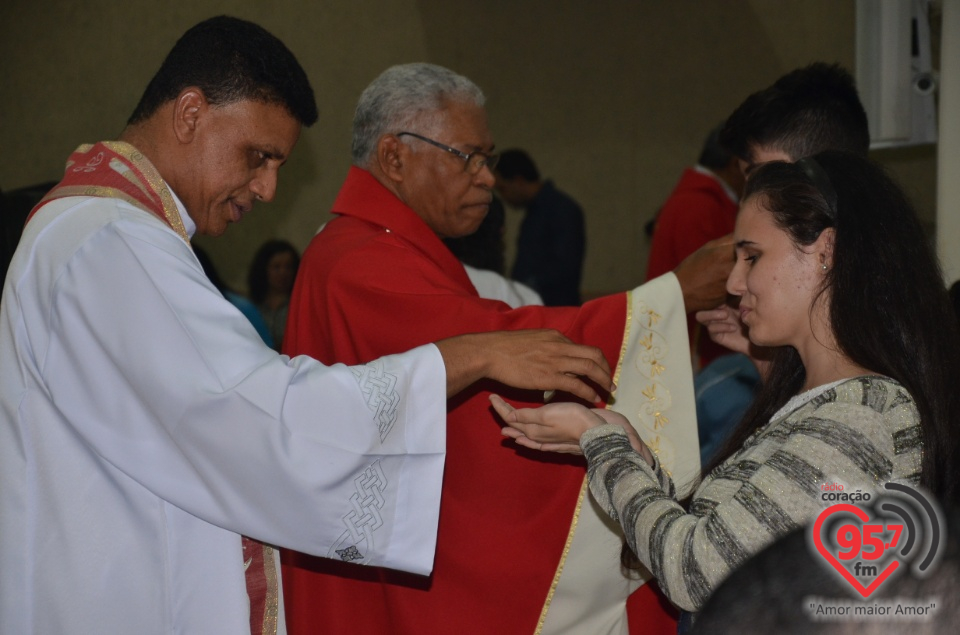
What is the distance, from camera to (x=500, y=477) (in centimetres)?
214

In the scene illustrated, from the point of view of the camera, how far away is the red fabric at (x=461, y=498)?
2.11 meters

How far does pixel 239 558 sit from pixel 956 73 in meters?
2.68

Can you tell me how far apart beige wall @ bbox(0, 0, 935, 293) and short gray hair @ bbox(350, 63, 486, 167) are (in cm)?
405

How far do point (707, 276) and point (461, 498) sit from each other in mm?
708

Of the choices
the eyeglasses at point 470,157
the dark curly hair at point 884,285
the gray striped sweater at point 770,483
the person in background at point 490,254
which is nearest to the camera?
the gray striped sweater at point 770,483

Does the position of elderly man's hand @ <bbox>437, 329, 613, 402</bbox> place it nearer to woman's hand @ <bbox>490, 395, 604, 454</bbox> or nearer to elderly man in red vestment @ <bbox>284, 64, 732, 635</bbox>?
woman's hand @ <bbox>490, 395, 604, 454</bbox>

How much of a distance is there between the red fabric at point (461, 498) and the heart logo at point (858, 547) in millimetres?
1022

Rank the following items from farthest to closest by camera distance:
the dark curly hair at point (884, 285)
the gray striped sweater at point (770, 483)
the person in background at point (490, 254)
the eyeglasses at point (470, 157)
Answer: the person in background at point (490, 254) → the eyeglasses at point (470, 157) → the dark curly hair at point (884, 285) → the gray striped sweater at point (770, 483)

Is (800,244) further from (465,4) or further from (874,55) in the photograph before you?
(465,4)

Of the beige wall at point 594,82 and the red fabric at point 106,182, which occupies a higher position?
the red fabric at point 106,182

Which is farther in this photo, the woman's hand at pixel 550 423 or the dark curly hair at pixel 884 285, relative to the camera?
the woman's hand at pixel 550 423

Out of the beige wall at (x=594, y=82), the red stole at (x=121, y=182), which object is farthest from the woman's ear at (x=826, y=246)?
the beige wall at (x=594, y=82)

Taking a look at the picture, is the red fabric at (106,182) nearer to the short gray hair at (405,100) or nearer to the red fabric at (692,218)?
the short gray hair at (405,100)

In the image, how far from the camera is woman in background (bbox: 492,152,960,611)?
56.7 inches
